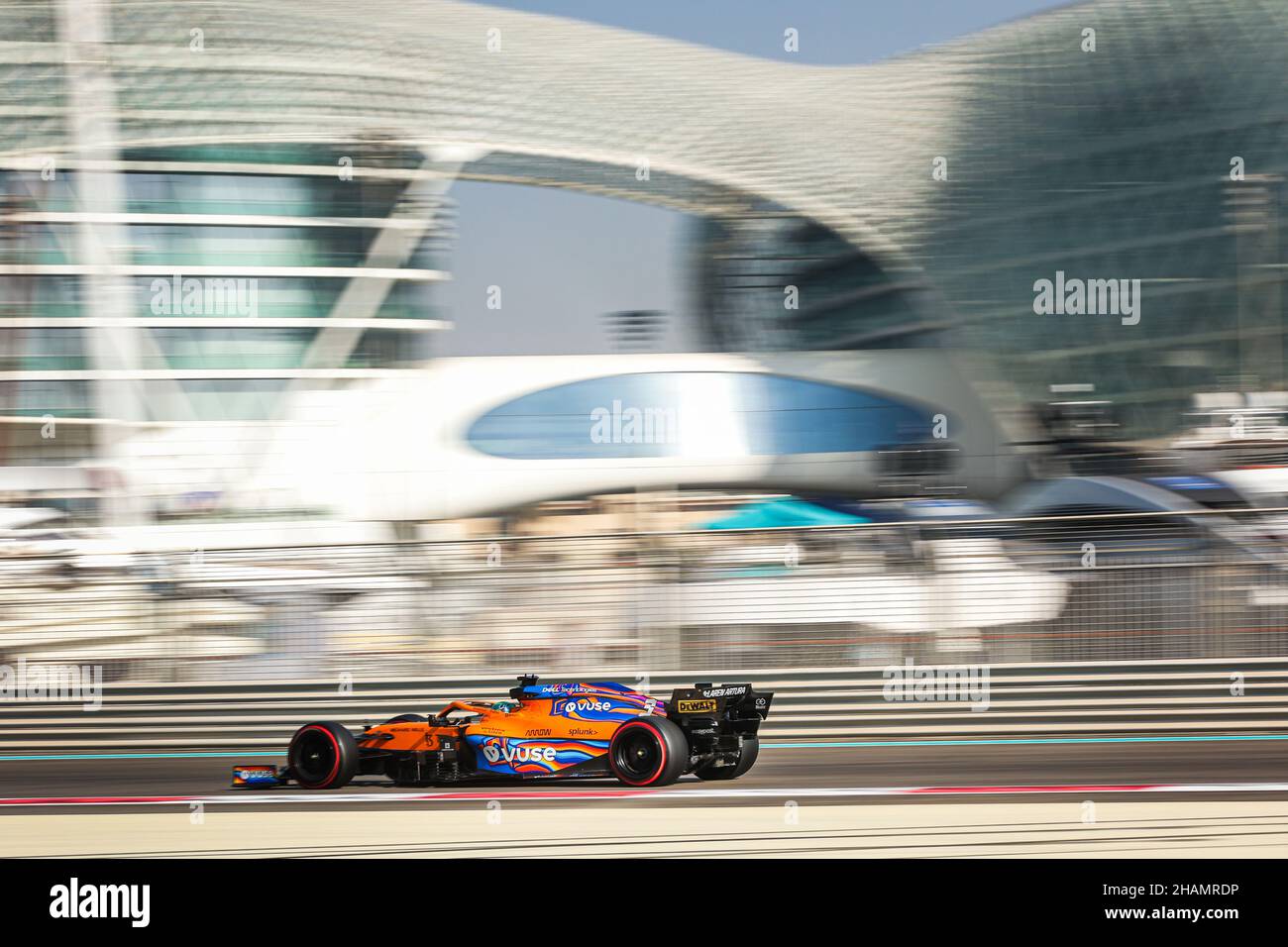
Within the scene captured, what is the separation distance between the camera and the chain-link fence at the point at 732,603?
786 centimetres

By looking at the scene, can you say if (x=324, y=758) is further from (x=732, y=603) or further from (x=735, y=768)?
(x=732, y=603)

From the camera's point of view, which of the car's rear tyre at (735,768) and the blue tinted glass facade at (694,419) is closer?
the car's rear tyre at (735,768)

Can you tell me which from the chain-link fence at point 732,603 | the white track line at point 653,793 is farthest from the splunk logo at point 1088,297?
the white track line at point 653,793

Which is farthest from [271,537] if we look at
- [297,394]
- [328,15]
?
[328,15]

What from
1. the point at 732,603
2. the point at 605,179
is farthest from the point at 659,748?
the point at 605,179

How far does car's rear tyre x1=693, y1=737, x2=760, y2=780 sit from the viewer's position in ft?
20.0

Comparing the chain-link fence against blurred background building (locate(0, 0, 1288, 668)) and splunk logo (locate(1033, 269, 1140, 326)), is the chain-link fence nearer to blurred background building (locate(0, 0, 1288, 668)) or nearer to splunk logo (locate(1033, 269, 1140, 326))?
blurred background building (locate(0, 0, 1288, 668))

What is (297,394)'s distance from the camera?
29297 mm

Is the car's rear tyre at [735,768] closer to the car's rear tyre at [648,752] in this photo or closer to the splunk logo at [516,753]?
the car's rear tyre at [648,752]

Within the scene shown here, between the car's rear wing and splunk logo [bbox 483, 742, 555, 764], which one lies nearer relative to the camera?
the car's rear wing

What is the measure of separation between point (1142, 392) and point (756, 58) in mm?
13942

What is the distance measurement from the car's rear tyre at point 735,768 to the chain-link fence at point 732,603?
1803 mm

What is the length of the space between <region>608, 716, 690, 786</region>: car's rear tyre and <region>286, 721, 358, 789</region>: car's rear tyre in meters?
1.34

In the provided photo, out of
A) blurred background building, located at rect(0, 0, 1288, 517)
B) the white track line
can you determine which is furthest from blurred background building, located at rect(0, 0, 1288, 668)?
the white track line
